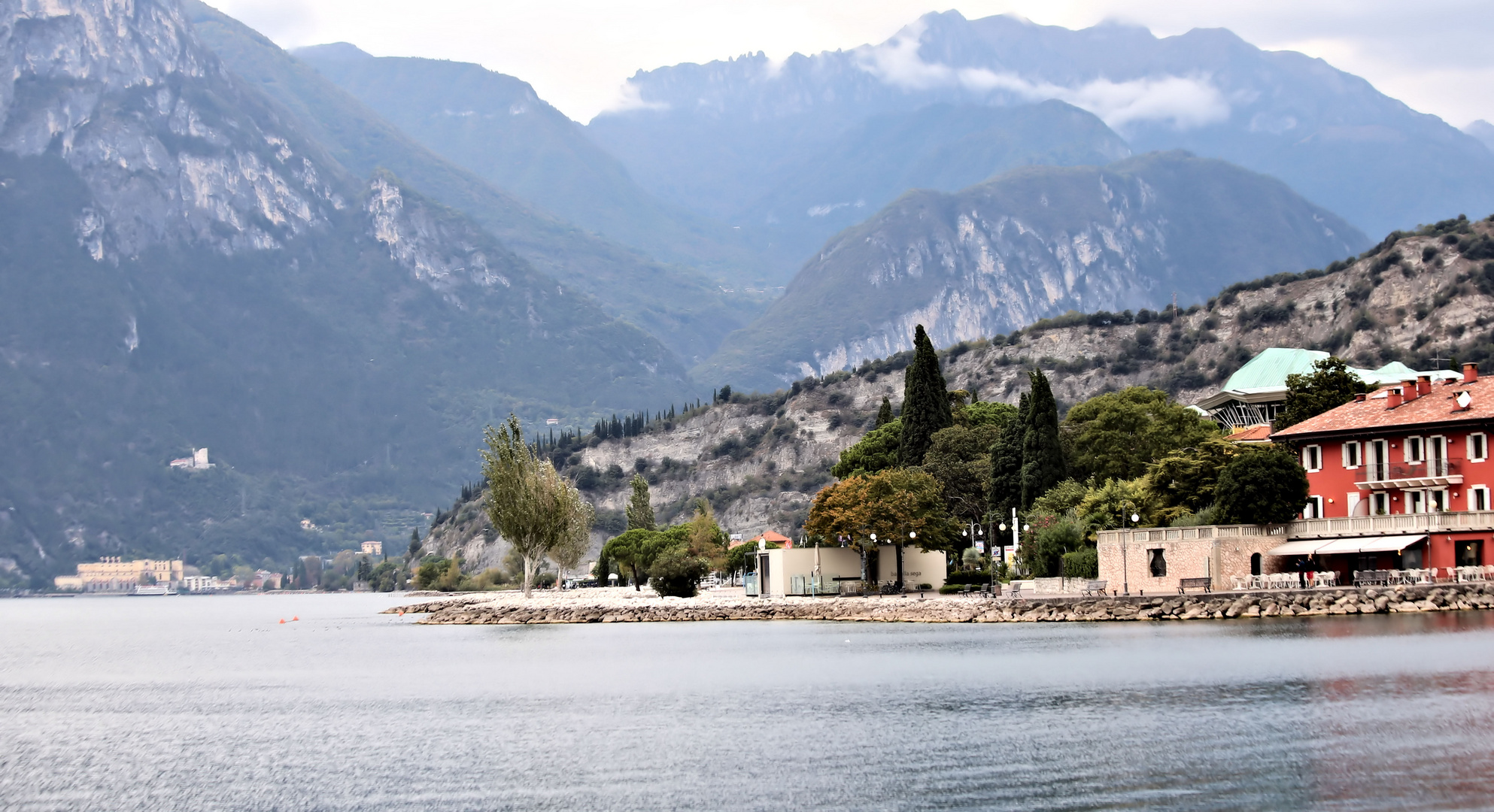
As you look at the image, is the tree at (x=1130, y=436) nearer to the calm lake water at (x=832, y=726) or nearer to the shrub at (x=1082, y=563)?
the shrub at (x=1082, y=563)

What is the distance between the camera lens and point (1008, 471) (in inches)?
3369

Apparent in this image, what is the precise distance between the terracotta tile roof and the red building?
62mm

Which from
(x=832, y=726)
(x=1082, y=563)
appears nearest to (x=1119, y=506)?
(x=1082, y=563)

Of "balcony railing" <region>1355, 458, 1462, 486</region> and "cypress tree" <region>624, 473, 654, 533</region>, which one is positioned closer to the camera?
"balcony railing" <region>1355, 458, 1462, 486</region>

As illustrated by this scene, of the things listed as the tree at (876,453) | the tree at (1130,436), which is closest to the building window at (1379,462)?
the tree at (1130,436)

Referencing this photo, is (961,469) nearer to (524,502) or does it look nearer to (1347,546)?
(524,502)

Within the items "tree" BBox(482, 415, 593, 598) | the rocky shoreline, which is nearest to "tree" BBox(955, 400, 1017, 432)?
the rocky shoreline

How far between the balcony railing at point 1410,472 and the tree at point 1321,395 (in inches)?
534

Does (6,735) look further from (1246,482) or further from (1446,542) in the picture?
(1446,542)

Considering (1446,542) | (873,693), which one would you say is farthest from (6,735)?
(1446,542)

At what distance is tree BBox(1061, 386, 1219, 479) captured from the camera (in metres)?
84.0

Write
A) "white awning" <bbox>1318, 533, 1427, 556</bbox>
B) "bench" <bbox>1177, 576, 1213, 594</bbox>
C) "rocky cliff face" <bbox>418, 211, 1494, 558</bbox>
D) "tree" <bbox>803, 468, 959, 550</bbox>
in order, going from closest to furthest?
"white awning" <bbox>1318, 533, 1427, 556</bbox> < "bench" <bbox>1177, 576, 1213, 594</bbox> < "tree" <bbox>803, 468, 959, 550</bbox> < "rocky cliff face" <bbox>418, 211, 1494, 558</bbox>

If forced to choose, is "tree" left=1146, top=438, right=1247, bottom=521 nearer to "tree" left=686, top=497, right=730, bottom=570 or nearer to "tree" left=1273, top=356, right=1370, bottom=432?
"tree" left=1273, top=356, right=1370, bottom=432

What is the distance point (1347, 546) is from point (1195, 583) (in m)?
6.13
